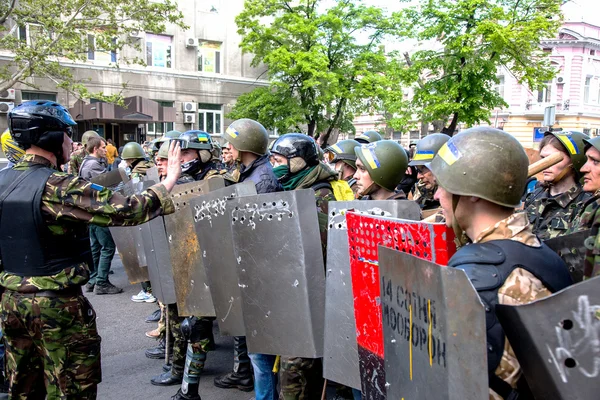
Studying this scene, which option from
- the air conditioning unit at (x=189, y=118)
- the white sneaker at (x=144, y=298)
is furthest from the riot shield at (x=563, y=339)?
the air conditioning unit at (x=189, y=118)

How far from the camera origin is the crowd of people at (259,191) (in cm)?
168

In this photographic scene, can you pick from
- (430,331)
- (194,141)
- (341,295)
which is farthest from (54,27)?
(430,331)

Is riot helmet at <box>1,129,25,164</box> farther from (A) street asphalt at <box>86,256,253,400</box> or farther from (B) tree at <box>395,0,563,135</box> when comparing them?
(B) tree at <box>395,0,563,135</box>

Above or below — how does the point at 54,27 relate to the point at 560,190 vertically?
above

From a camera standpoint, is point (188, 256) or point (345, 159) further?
point (345, 159)

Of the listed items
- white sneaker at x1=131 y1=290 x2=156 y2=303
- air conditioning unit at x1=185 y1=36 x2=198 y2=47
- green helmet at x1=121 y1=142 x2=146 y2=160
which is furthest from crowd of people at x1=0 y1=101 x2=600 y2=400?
air conditioning unit at x1=185 y1=36 x2=198 y2=47

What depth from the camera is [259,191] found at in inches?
153

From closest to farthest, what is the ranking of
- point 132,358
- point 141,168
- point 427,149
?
point 427,149 → point 132,358 → point 141,168

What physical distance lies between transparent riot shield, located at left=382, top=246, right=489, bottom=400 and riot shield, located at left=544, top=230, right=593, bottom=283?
0.86 meters

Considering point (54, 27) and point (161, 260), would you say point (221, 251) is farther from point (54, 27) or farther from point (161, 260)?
point (54, 27)

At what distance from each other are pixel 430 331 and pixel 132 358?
4.24 meters

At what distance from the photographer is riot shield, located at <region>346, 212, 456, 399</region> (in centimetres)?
212

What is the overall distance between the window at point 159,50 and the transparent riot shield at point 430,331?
25.3m

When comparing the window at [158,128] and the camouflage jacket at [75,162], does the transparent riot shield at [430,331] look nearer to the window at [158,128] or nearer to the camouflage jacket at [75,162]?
the camouflage jacket at [75,162]
